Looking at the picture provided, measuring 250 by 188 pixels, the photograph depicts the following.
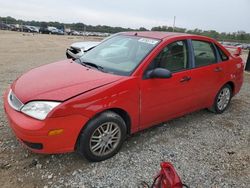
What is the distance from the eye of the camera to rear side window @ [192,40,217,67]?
4.35 metres

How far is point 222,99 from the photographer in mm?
5184

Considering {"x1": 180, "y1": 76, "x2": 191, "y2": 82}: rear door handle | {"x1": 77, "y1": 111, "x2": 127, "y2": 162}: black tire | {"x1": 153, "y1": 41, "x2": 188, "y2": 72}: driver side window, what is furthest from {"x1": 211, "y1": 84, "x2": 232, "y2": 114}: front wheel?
{"x1": 77, "y1": 111, "x2": 127, "y2": 162}: black tire

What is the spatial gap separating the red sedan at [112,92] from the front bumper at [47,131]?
0.03ft

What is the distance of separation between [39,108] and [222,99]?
3.70 m

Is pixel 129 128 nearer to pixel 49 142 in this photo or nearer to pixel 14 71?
pixel 49 142

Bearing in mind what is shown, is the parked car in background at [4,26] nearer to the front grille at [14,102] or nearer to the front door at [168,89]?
the front grille at [14,102]

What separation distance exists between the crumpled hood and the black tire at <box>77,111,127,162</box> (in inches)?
15.4

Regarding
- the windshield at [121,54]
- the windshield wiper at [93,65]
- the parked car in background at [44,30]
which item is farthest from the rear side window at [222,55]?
the parked car in background at [44,30]

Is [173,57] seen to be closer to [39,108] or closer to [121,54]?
[121,54]

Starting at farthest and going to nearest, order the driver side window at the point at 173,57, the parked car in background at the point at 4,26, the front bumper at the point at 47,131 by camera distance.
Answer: the parked car in background at the point at 4,26 < the driver side window at the point at 173,57 < the front bumper at the point at 47,131

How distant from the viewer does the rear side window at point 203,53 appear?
4352 millimetres

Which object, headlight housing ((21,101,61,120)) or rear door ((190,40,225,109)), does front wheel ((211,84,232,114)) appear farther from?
headlight housing ((21,101,61,120))

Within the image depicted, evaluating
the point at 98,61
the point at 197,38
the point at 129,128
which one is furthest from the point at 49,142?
the point at 197,38

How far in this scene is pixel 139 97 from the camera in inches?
137
